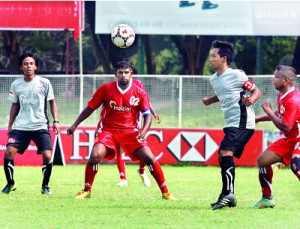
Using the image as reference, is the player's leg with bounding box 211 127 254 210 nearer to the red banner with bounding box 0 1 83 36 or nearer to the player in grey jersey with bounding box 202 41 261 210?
the player in grey jersey with bounding box 202 41 261 210

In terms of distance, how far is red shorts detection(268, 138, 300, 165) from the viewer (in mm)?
11336

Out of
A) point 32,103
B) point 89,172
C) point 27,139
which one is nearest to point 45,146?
point 27,139

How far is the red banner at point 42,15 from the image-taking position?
2652 cm

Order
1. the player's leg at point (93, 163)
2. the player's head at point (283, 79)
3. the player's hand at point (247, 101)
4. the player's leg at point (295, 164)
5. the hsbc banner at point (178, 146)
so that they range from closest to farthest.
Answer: the player's hand at point (247, 101)
the player's leg at point (295, 164)
the player's head at point (283, 79)
the player's leg at point (93, 163)
the hsbc banner at point (178, 146)

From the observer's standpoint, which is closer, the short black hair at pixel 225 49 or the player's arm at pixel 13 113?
the short black hair at pixel 225 49

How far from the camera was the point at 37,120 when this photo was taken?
13.2 metres

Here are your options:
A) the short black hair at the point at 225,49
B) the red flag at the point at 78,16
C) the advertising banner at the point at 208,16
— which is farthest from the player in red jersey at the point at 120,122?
the advertising banner at the point at 208,16

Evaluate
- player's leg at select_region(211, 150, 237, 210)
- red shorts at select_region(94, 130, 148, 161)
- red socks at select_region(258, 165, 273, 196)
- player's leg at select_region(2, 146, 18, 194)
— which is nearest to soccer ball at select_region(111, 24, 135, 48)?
red shorts at select_region(94, 130, 148, 161)

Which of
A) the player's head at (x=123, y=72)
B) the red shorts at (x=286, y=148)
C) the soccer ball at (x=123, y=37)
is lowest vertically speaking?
the red shorts at (x=286, y=148)

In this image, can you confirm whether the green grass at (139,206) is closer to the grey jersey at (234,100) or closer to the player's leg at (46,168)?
the player's leg at (46,168)

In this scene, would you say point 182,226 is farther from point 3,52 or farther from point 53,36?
point 53,36

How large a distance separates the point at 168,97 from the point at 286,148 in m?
10.8

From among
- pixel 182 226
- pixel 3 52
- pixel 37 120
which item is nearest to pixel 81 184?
pixel 37 120

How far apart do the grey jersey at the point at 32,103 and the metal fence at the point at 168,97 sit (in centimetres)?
858
